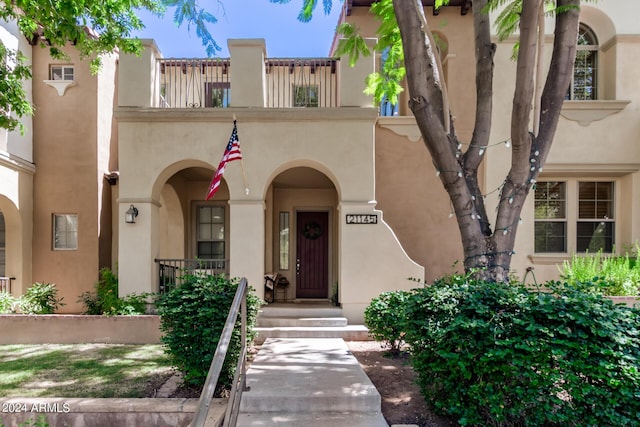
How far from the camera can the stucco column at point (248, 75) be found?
8117 millimetres

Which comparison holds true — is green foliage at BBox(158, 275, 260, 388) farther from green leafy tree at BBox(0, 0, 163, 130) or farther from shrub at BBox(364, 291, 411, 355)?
green leafy tree at BBox(0, 0, 163, 130)

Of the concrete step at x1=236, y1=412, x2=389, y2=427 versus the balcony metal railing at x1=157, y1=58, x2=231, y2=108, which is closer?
the concrete step at x1=236, y1=412, x2=389, y2=427

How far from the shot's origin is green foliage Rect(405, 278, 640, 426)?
10.6 ft

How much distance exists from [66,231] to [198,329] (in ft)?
26.4

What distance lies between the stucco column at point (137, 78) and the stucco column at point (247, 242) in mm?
2949

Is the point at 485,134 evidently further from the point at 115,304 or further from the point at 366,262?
the point at 115,304

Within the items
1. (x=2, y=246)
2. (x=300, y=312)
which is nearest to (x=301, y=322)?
(x=300, y=312)

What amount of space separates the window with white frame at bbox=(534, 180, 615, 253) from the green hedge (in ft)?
21.7

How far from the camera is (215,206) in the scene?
11047 mm

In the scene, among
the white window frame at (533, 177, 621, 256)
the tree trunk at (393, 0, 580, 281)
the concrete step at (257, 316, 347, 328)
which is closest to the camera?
the tree trunk at (393, 0, 580, 281)

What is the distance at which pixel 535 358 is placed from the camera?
334 cm

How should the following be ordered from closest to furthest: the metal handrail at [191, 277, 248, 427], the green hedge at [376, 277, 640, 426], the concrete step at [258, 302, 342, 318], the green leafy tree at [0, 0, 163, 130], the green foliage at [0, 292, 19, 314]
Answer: the metal handrail at [191, 277, 248, 427]
the green hedge at [376, 277, 640, 426]
the green leafy tree at [0, 0, 163, 130]
the concrete step at [258, 302, 342, 318]
the green foliage at [0, 292, 19, 314]

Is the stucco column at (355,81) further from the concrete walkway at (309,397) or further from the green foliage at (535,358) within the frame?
the green foliage at (535,358)

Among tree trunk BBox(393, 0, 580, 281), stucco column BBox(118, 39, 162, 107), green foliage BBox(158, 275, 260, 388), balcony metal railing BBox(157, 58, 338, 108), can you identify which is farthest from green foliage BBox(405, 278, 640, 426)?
stucco column BBox(118, 39, 162, 107)
